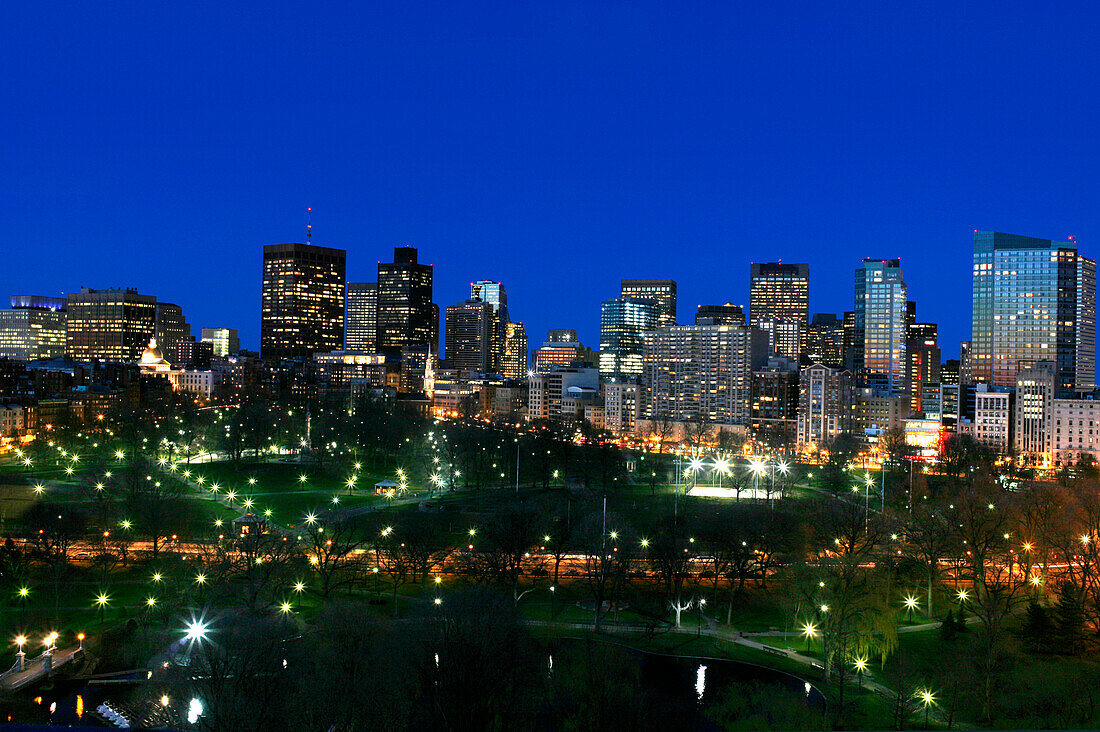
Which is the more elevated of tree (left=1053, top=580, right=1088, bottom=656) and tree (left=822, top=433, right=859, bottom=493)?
tree (left=822, top=433, right=859, bottom=493)

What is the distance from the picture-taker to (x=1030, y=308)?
171500 mm

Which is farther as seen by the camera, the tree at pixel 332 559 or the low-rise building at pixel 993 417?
the low-rise building at pixel 993 417

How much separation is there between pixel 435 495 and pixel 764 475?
29751mm

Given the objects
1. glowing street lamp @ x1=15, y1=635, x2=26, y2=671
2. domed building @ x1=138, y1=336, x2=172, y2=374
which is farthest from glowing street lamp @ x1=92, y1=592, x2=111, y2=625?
domed building @ x1=138, y1=336, x2=172, y2=374

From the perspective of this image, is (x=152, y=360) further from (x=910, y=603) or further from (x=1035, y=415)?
(x=910, y=603)

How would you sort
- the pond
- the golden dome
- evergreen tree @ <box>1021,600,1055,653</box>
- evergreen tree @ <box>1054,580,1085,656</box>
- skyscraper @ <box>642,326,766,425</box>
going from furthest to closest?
the golden dome
skyscraper @ <box>642,326,766,425</box>
evergreen tree @ <box>1021,600,1055,653</box>
evergreen tree @ <box>1054,580,1085,656</box>
the pond

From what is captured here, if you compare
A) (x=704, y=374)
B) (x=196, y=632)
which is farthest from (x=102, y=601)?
(x=704, y=374)

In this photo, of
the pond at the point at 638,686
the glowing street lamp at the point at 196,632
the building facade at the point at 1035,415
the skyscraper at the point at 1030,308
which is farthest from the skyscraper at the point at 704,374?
the glowing street lamp at the point at 196,632

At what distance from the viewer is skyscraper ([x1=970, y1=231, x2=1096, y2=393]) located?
168 metres

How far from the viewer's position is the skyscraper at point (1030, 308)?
552 ft

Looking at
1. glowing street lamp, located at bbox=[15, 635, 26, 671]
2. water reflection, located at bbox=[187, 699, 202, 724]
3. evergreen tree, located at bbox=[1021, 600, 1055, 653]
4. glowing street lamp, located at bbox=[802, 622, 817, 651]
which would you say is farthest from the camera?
glowing street lamp, located at bbox=[802, 622, 817, 651]

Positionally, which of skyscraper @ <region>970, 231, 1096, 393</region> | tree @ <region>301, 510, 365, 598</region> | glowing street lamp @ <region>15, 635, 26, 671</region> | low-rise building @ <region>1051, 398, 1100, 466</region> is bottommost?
glowing street lamp @ <region>15, 635, 26, 671</region>

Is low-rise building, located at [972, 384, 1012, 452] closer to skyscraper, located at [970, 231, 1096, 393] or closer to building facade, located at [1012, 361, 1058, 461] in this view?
building facade, located at [1012, 361, 1058, 461]

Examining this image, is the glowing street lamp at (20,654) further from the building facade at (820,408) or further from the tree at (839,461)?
the building facade at (820,408)
